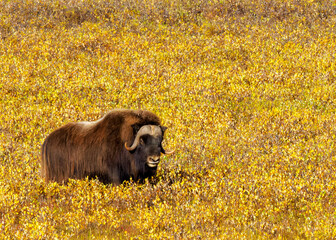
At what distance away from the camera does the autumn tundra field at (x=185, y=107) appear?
18.2 feet

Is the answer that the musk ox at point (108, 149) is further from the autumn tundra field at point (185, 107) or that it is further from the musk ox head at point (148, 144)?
the autumn tundra field at point (185, 107)

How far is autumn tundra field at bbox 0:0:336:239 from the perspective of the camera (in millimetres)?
5535

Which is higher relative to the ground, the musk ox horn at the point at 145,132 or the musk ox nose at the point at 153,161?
the musk ox horn at the point at 145,132

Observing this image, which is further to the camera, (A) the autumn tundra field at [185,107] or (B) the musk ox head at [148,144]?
(B) the musk ox head at [148,144]

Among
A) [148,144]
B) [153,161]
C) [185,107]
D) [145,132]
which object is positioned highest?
[145,132]

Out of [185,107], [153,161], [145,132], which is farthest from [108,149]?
[185,107]

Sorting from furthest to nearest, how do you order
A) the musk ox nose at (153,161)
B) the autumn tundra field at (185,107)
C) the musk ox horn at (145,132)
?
the musk ox horn at (145,132) < the musk ox nose at (153,161) < the autumn tundra field at (185,107)

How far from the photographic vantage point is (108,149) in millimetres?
7121

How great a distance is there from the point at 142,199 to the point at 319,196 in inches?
93.9

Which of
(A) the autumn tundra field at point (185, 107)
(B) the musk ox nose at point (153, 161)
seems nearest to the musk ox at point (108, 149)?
(B) the musk ox nose at point (153, 161)

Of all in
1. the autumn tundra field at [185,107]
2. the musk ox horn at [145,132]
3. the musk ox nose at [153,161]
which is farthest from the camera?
the musk ox horn at [145,132]

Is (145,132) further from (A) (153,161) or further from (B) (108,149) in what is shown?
(B) (108,149)

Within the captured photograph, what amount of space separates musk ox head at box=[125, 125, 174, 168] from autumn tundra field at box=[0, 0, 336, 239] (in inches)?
15.9

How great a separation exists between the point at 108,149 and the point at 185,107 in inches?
156
